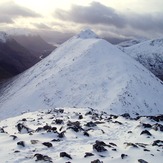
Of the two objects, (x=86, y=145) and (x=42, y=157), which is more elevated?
(x=42, y=157)

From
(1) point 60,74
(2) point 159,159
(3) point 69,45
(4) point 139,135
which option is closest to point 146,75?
(1) point 60,74

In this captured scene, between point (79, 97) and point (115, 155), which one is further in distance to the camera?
point (79, 97)

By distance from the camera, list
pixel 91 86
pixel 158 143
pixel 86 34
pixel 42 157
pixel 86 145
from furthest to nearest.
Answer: pixel 86 34 < pixel 91 86 < pixel 158 143 < pixel 86 145 < pixel 42 157

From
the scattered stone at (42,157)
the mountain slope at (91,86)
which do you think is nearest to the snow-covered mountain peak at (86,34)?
the mountain slope at (91,86)

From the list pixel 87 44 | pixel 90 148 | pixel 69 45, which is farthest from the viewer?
pixel 69 45

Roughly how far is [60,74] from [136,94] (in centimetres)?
2441

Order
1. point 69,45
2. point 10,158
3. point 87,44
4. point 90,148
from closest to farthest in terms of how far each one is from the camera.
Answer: point 10,158
point 90,148
point 87,44
point 69,45

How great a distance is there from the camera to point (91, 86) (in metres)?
81.5

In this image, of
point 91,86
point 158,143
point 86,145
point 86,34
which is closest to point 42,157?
point 86,145

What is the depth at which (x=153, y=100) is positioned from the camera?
7725 cm

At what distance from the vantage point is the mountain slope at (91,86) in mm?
72000

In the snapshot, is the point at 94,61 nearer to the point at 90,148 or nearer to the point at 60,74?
the point at 60,74

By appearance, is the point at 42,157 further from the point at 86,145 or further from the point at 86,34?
the point at 86,34

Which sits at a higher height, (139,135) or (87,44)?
(87,44)
